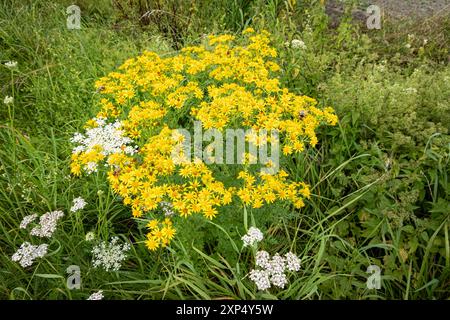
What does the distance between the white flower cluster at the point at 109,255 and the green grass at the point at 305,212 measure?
0.31ft

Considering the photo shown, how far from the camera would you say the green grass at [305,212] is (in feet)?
7.45

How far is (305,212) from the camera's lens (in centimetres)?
278

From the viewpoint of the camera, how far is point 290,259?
6.73 ft

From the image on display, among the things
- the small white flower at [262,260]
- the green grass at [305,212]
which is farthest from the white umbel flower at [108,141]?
the small white flower at [262,260]

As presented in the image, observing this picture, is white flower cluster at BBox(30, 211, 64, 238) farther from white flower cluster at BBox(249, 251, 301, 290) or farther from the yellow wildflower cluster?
white flower cluster at BBox(249, 251, 301, 290)

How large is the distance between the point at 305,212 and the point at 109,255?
131 cm

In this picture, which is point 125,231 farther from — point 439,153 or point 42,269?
point 439,153

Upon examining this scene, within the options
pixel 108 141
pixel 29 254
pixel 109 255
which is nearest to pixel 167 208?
pixel 109 255

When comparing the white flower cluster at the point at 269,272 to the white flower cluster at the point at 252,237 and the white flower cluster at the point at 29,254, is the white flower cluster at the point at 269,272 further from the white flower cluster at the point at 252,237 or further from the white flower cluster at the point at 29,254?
the white flower cluster at the point at 29,254
